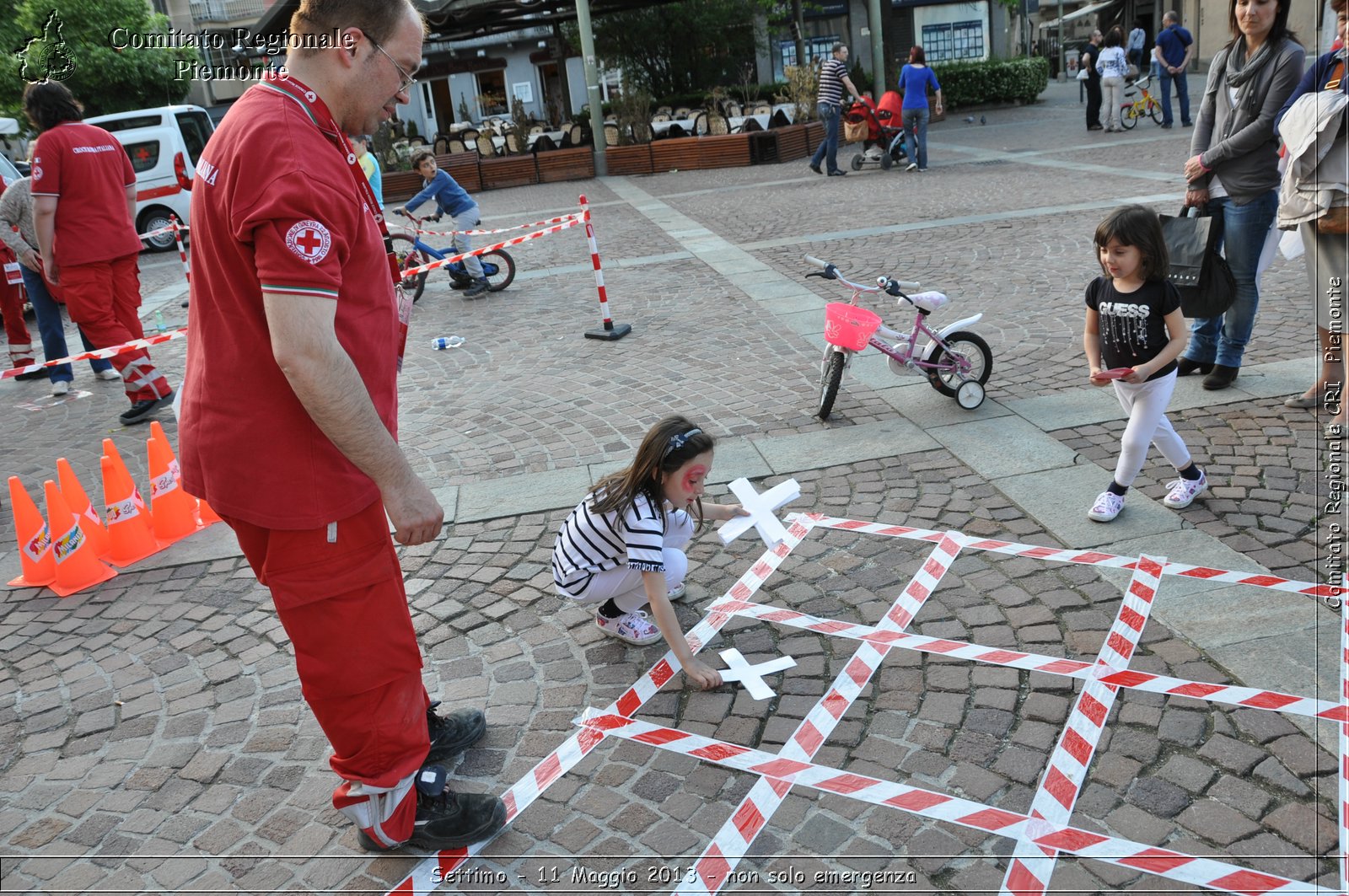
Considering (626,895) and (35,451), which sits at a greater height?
(35,451)

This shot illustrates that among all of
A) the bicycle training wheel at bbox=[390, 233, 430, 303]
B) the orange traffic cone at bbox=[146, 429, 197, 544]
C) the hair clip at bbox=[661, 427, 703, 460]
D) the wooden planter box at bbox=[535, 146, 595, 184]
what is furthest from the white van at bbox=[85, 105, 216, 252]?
the hair clip at bbox=[661, 427, 703, 460]

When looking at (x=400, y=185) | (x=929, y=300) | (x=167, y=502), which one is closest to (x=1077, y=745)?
(x=929, y=300)

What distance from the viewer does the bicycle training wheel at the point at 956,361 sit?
5.58 metres

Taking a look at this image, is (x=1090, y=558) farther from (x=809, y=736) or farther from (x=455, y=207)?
(x=455, y=207)

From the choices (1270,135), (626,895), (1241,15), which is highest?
(1241,15)

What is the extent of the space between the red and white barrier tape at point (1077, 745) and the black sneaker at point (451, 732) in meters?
1.67

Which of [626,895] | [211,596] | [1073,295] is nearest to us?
[626,895]

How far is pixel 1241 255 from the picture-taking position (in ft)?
17.6

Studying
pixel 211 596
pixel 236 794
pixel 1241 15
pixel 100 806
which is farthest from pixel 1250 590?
pixel 211 596

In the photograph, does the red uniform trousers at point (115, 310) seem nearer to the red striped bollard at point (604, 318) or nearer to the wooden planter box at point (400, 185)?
the red striped bollard at point (604, 318)

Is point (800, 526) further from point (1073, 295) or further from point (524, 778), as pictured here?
point (1073, 295)

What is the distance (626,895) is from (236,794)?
1354mm

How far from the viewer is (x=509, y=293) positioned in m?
10.4

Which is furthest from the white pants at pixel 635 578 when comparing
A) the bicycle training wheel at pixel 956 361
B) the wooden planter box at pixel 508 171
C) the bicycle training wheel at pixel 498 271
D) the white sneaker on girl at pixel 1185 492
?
the wooden planter box at pixel 508 171
